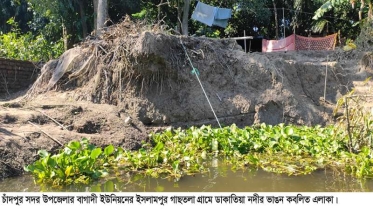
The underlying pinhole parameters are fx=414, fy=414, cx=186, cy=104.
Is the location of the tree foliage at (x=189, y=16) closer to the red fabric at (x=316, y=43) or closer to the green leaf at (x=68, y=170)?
the red fabric at (x=316, y=43)

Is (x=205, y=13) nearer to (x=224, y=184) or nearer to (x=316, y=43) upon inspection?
(x=316, y=43)

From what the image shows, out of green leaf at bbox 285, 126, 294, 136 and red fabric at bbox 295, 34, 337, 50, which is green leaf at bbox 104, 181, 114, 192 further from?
red fabric at bbox 295, 34, 337, 50

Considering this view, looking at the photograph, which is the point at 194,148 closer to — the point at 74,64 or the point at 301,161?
the point at 301,161

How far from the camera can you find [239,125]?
8469 mm

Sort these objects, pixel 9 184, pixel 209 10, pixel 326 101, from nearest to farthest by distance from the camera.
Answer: pixel 9 184
pixel 326 101
pixel 209 10

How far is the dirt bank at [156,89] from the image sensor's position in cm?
705

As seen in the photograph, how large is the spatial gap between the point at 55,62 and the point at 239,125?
418cm

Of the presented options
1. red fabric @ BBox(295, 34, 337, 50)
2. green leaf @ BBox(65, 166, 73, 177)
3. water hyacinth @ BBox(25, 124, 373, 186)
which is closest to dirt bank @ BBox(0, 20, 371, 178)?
water hyacinth @ BBox(25, 124, 373, 186)

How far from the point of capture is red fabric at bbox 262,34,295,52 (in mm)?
17516

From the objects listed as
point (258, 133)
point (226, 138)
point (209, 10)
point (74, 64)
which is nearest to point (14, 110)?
point (74, 64)

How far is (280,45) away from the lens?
17.8m

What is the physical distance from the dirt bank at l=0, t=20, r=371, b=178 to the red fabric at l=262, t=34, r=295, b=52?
8113 millimetres

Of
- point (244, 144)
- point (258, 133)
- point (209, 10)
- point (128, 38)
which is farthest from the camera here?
point (209, 10)

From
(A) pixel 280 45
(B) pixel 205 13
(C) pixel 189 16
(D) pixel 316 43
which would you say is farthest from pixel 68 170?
(C) pixel 189 16
